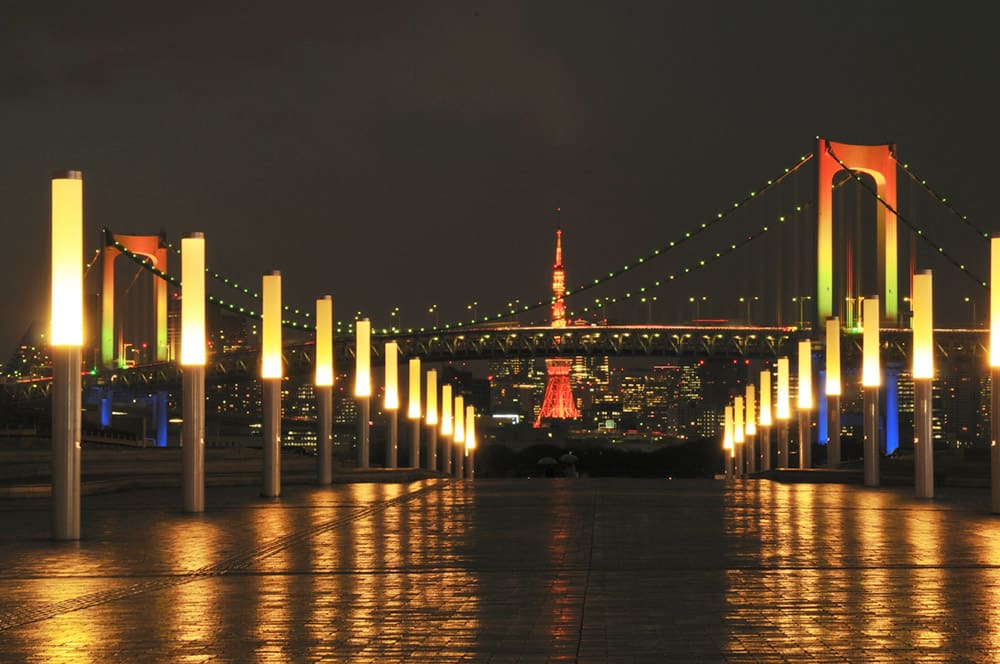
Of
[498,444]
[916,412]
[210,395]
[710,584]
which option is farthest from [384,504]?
[498,444]

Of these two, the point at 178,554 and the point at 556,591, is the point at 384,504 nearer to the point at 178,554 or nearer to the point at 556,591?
the point at 178,554

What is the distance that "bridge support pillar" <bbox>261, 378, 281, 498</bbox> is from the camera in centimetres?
1584

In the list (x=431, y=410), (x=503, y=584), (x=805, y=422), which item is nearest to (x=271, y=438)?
(x=503, y=584)

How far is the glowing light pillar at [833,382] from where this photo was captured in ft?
77.3

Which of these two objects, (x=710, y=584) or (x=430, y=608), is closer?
(x=430, y=608)

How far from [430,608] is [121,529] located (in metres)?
4.78

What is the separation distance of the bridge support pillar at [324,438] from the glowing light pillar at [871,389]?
600 cm

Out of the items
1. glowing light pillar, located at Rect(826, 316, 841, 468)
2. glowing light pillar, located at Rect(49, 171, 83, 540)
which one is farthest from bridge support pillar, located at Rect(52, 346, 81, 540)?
glowing light pillar, located at Rect(826, 316, 841, 468)

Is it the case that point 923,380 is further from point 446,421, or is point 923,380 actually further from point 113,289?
point 113,289

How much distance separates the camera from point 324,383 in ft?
64.8

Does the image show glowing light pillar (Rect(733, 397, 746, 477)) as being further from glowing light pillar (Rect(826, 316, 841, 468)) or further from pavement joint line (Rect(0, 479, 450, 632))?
pavement joint line (Rect(0, 479, 450, 632))

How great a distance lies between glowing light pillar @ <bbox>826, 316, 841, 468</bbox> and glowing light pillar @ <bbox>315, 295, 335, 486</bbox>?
23.8 ft

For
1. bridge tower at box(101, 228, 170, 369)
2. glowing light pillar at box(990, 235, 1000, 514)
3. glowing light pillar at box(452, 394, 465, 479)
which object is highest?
bridge tower at box(101, 228, 170, 369)

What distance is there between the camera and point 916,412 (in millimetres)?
15641
